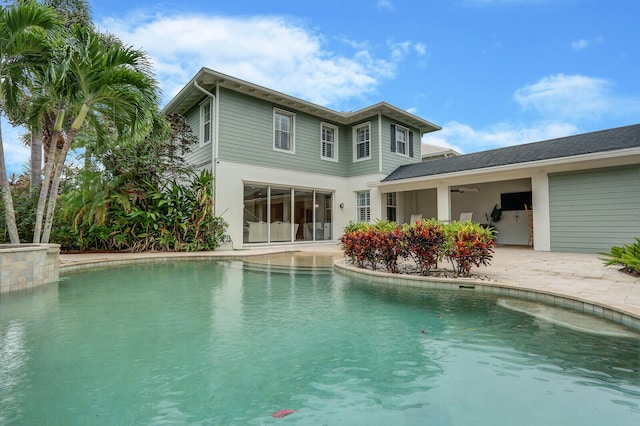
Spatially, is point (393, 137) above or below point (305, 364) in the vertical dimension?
above

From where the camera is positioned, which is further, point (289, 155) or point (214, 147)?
point (289, 155)

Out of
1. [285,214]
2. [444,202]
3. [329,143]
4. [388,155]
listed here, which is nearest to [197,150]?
[285,214]

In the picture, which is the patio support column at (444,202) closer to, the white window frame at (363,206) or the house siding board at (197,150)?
the white window frame at (363,206)

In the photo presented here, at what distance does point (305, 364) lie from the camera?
8.36 feet

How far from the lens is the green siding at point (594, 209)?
8.07 m

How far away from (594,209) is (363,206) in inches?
293

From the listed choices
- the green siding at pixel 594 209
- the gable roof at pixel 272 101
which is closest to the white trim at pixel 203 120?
the gable roof at pixel 272 101

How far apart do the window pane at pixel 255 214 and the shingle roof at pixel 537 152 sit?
482 centimetres

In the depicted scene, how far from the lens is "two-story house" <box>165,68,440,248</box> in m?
10.5

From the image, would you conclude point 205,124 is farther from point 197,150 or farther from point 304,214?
point 304,214

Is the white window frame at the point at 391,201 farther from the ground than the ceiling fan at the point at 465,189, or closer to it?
closer to it

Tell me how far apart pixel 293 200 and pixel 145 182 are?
16.1ft

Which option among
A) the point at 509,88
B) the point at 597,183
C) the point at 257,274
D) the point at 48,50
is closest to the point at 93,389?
the point at 257,274

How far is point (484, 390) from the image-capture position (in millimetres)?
2199
